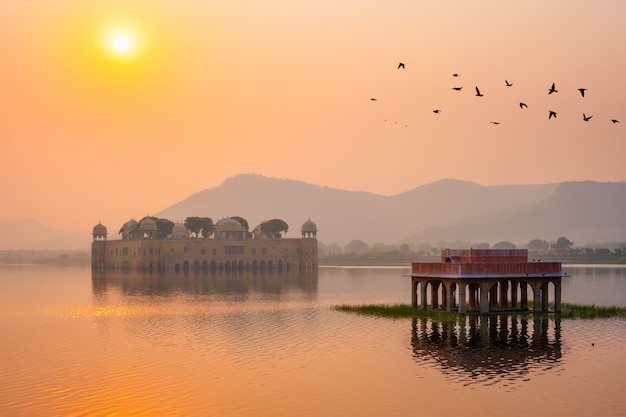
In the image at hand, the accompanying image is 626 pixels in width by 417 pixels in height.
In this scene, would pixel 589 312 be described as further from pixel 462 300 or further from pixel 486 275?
pixel 462 300

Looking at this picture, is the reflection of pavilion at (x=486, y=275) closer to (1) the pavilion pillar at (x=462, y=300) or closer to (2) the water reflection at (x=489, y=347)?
(1) the pavilion pillar at (x=462, y=300)

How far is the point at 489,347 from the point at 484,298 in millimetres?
18606

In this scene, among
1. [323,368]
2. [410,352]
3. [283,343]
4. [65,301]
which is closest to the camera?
[323,368]

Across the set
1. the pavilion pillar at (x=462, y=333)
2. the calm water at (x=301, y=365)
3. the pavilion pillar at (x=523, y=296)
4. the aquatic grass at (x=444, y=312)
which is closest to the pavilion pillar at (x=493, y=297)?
the pavilion pillar at (x=523, y=296)

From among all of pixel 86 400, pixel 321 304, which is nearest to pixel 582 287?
pixel 321 304

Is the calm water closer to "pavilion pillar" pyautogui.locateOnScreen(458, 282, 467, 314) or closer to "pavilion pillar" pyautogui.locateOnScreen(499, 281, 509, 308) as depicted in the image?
"pavilion pillar" pyautogui.locateOnScreen(458, 282, 467, 314)

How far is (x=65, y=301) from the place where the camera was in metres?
114

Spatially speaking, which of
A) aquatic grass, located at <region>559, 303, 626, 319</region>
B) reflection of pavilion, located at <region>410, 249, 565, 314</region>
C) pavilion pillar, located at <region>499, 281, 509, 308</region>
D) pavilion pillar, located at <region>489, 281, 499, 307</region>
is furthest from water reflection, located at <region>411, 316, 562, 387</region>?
pavilion pillar, located at <region>489, 281, 499, 307</region>

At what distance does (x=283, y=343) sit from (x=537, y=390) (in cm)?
Answer: 2367

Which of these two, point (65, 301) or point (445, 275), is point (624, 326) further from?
point (65, 301)

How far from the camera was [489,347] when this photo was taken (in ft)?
198

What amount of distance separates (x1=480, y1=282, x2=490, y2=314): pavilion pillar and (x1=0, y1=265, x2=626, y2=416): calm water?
2399 mm

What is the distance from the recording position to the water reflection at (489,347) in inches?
2005

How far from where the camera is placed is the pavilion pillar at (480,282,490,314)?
7838cm
